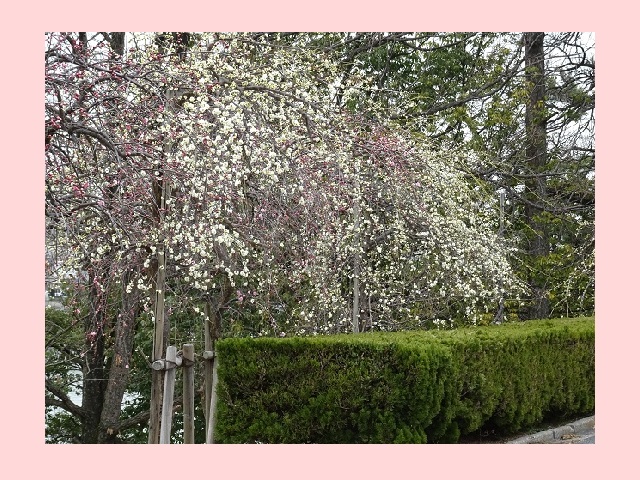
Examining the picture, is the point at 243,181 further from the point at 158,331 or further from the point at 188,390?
the point at 188,390

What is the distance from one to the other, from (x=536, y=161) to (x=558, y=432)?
236 inches

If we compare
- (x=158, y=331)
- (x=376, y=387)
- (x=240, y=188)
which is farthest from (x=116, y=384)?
(x=376, y=387)

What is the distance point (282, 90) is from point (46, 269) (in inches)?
84.3

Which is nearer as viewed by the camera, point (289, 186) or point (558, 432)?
point (289, 186)

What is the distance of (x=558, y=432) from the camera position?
611cm

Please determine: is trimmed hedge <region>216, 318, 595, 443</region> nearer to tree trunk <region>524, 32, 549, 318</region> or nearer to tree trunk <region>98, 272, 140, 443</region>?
tree trunk <region>98, 272, 140, 443</region>

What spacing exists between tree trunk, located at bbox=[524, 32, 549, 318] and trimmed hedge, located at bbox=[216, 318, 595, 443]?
15.7ft

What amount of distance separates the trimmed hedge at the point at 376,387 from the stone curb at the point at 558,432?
0.13 m

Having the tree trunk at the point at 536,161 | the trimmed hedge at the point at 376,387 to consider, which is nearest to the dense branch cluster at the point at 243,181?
the trimmed hedge at the point at 376,387

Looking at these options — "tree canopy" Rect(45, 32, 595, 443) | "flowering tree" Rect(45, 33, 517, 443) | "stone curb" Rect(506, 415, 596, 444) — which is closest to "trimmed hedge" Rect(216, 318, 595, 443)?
"stone curb" Rect(506, 415, 596, 444)

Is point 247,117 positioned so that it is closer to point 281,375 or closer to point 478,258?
point 281,375

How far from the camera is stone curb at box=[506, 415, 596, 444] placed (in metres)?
5.76

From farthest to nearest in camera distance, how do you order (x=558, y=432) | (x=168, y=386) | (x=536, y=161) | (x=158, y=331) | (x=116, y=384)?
(x=536, y=161)
(x=116, y=384)
(x=558, y=432)
(x=158, y=331)
(x=168, y=386)

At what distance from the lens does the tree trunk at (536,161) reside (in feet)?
34.5
